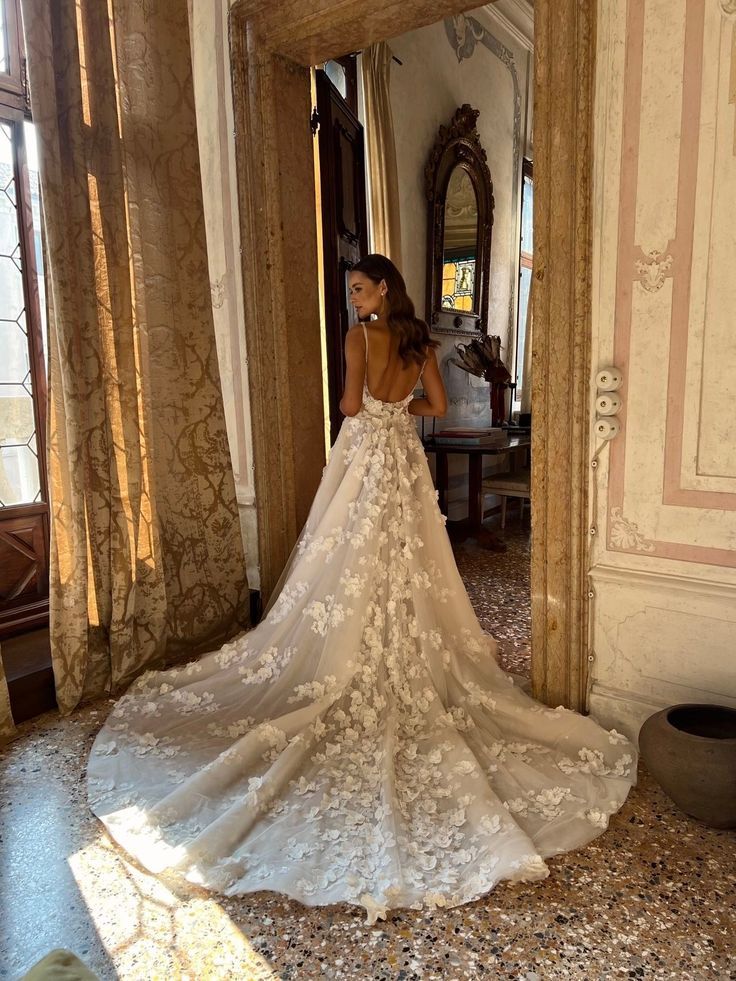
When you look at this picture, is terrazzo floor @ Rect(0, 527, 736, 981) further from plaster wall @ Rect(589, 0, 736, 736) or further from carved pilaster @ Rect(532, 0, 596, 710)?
carved pilaster @ Rect(532, 0, 596, 710)

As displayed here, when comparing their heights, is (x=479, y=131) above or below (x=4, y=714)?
above

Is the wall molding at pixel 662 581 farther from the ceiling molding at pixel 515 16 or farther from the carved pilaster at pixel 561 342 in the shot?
the ceiling molding at pixel 515 16

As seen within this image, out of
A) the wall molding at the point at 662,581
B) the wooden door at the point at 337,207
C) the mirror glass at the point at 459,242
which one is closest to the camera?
the wall molding at the point at 662,581

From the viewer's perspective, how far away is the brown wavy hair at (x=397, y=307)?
292cm

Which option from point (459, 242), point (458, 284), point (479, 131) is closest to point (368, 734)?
point (458, 284)

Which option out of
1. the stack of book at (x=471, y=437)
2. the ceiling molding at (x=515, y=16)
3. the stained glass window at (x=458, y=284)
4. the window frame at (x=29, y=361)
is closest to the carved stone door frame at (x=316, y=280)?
the window frame at (x=29, y=361)

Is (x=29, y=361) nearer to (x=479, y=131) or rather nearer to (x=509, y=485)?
(x=509, y=485)

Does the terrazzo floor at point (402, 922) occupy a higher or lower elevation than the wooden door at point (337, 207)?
lower

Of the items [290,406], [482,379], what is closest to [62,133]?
[290,406]

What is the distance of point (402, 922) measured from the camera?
5.52 feet

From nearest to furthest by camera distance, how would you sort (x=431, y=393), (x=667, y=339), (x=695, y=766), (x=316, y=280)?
1. (x=695, y=766)
2. (x=667, y=339)
3. (x=431, y=393)
4. (x=316, y=280)

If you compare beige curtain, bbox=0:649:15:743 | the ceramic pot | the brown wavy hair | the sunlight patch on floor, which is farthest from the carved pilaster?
beige curtain, bbox=0:649:15:743

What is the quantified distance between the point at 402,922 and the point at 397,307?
229 cm

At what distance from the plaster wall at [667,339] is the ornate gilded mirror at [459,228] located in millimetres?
3374
